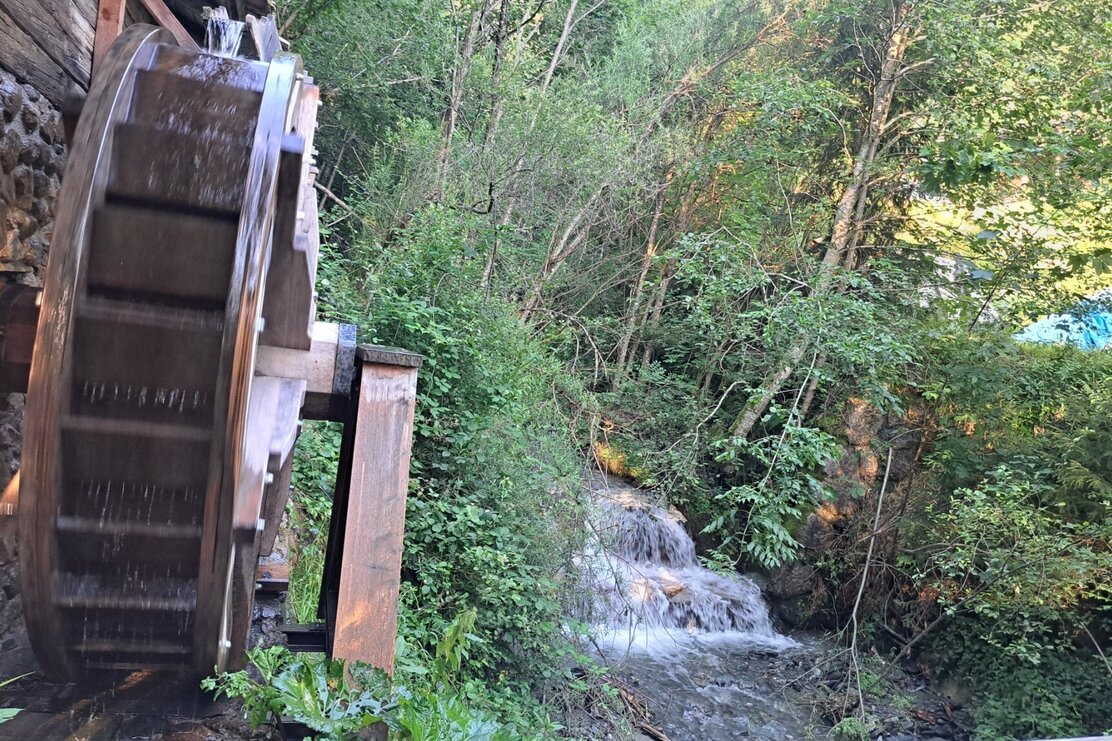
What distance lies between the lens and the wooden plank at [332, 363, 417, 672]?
2557mm

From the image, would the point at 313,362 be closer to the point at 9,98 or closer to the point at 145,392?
the point at 145,392

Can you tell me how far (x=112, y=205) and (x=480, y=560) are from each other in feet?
13.3

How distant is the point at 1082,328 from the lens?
9.13 m

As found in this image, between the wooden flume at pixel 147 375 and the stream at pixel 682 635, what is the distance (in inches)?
207

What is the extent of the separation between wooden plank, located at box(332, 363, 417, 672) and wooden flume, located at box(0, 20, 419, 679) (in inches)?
16.8

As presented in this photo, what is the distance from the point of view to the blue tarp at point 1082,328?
8.74m

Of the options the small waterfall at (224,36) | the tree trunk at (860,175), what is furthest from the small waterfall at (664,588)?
the small waterfall at (224,36)

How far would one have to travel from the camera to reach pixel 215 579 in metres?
1.97

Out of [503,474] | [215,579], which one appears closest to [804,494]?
[503,474]

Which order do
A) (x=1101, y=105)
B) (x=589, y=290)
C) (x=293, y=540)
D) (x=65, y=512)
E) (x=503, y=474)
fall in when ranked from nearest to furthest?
1. (x=65, y=512)
2. (x=293, y=540)
3. (x=503, y=474)
4. (x=1101, y=105)
5. (x=589, y=290)

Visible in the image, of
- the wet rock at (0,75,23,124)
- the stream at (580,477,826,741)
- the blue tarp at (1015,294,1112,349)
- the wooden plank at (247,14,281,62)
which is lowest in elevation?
the stream at (580,477,826,741)

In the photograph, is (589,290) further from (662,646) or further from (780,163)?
(662,646)

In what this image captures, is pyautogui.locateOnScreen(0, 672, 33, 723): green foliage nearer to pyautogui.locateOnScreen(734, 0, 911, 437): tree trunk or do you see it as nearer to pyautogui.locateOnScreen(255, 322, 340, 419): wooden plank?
pyautogui.locateOnScreen(255, 322, 340, 419): wooden plank

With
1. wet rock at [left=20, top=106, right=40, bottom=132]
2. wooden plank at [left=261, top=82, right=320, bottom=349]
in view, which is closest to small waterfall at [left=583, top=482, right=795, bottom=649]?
wooden plank at [left=261, top=82, right=320, bottom=349]
